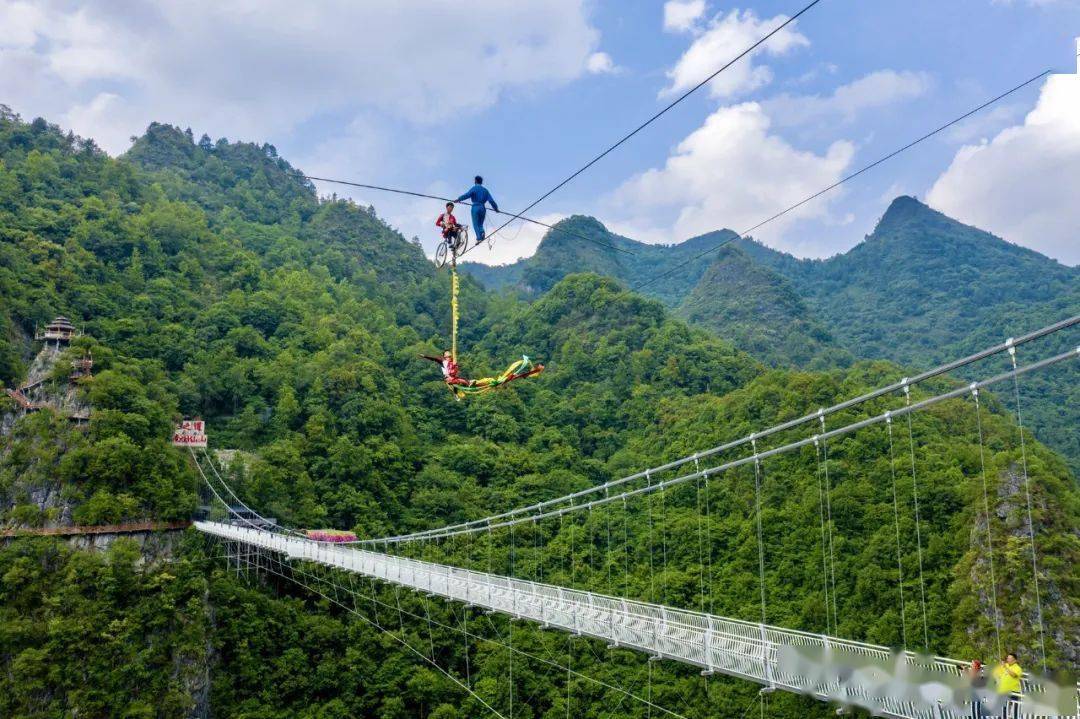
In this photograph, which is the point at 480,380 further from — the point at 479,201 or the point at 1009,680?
the point at 1009,680

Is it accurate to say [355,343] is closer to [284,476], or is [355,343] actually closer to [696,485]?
[284,476]

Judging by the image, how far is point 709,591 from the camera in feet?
67.4

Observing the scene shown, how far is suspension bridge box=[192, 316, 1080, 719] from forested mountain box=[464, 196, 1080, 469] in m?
21.8

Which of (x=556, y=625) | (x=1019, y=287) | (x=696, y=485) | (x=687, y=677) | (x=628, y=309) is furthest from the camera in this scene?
(x=1019, y=287)

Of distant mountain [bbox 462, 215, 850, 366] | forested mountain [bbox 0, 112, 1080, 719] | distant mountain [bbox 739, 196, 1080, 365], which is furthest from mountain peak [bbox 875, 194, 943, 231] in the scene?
forested mountain [bbox 0, 112, 1080, 719]

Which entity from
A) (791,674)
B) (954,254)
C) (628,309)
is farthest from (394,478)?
(954,254)

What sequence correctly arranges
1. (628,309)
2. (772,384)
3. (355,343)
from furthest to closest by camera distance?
(628,309)
(355,343)
(772,384)

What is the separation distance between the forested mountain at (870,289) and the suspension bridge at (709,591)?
21.8 m

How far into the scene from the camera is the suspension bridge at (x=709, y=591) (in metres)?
6.56

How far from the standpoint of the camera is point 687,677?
63.7 feet

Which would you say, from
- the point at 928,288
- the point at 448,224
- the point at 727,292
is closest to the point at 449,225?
the point at 448,224

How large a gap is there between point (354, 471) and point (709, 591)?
12.9 metres

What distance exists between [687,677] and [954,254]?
61.3 meters

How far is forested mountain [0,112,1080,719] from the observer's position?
18969 millimetres
